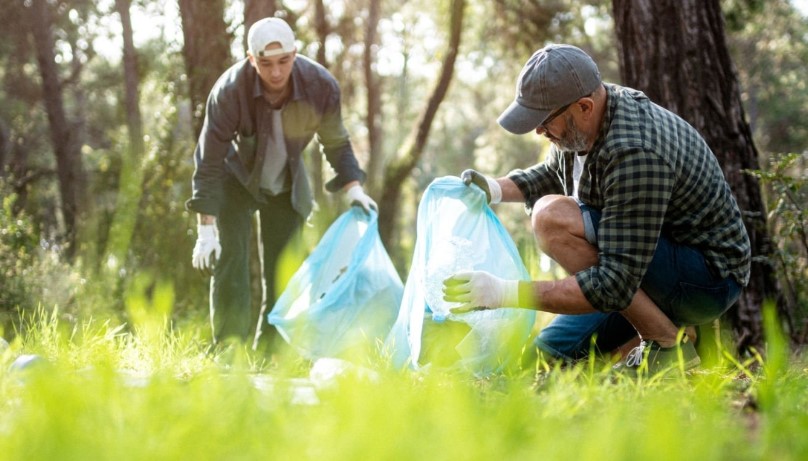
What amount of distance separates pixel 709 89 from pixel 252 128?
2190 mm

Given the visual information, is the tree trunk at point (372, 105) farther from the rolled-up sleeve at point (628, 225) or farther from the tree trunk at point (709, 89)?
the rolled-up sleeve at point (628, 225)

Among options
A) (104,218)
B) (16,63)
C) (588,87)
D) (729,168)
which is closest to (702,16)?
(729,168)

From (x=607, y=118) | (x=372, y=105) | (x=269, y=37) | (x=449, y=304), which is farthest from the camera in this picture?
(x=372, y=105)

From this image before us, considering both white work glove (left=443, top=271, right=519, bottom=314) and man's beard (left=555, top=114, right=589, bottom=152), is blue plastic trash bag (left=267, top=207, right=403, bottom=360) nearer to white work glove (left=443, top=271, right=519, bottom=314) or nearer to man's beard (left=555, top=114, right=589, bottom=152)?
white work glove (left=443, top=271, right=519, bottom=314)

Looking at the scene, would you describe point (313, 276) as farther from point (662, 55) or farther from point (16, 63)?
point (16, 63)

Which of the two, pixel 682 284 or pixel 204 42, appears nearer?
pixel 682 284

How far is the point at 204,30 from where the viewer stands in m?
6.85

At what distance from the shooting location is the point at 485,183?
11.6 feet

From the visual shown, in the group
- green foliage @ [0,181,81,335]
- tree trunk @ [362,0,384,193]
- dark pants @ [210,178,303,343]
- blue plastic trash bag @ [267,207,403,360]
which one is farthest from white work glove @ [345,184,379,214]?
tree trunk @ [362,0,384,193]

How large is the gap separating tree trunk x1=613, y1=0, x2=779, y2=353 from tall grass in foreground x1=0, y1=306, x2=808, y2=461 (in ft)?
6.89

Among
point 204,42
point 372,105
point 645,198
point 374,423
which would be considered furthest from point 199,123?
point 372,105

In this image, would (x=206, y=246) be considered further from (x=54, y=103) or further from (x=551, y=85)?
(x=54, y=103)

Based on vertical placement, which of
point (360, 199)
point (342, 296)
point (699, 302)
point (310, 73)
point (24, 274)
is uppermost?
point (310, 73)

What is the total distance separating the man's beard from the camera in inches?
115
